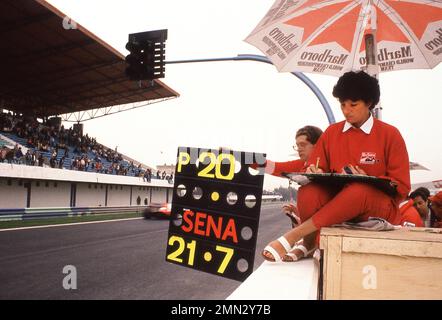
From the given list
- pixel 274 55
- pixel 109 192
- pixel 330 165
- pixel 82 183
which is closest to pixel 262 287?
pixel 330 165

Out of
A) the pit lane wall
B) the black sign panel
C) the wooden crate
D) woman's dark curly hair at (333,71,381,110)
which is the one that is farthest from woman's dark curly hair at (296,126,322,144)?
the pit lane wall

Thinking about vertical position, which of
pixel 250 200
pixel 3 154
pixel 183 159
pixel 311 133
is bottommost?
pixel 250 200

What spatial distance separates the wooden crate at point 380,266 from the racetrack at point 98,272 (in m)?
4.15

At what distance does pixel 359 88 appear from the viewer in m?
2.36

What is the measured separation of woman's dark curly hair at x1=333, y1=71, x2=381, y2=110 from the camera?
93.1 inches

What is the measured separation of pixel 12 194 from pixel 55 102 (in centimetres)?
1207

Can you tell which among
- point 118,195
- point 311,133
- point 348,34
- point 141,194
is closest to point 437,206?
point 348,34

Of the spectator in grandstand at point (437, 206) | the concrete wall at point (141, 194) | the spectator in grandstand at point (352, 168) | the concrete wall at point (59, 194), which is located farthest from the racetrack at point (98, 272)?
the concrete wall at point (141, 194)

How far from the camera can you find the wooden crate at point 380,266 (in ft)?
4.93

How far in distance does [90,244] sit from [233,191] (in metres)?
8.58

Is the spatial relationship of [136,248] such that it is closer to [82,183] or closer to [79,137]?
[82,183]

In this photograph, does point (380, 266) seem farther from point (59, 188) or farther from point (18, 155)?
point (59, 188)

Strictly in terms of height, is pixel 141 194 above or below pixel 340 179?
below

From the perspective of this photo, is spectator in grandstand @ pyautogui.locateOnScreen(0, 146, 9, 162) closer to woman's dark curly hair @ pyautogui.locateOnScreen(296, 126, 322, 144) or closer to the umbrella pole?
woman's dark curly hair @ pyautogui.locateOnScreen(296, 126, 322, 144)
